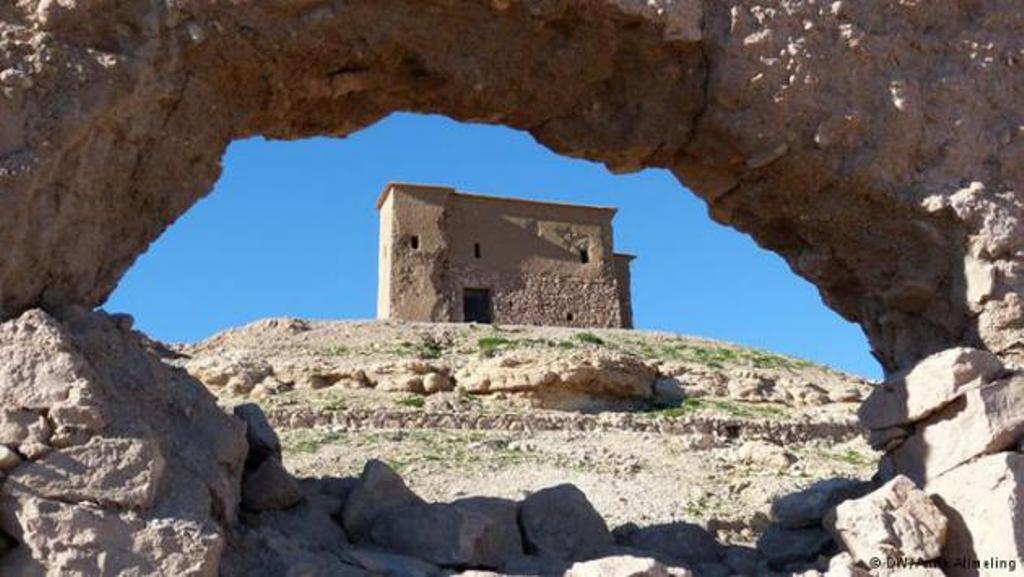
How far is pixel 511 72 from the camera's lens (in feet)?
17.9

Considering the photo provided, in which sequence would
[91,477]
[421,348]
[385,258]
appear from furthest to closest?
[385,258] → [421,348] → [91,477]

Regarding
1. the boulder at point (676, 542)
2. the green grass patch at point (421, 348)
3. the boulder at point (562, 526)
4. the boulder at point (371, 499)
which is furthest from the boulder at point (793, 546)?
the green grass patch at point (421, 348)

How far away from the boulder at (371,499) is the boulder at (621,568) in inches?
45.0

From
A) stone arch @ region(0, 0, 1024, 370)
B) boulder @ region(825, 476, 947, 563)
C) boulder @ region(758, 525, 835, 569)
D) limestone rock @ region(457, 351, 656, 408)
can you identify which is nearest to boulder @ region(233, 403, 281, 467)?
stone arch @ region(0, 0, 1024, 370)

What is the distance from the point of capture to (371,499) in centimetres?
511

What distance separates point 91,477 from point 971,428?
12.4 ft

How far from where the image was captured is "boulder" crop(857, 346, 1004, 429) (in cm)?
486

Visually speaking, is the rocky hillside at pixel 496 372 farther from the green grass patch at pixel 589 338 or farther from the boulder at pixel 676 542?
the boulder at pixel 676 542

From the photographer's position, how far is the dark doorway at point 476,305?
28000 millimetres

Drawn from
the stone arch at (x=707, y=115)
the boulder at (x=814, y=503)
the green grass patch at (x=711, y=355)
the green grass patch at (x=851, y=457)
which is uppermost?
the green grass patch at (x=711, y=355)

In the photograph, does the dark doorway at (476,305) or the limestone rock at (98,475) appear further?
the dark doorway at (476,305)

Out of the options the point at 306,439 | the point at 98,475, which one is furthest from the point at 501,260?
the point at 98,475

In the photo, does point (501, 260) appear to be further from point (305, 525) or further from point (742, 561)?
point (305, 525)

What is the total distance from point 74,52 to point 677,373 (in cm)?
1552
